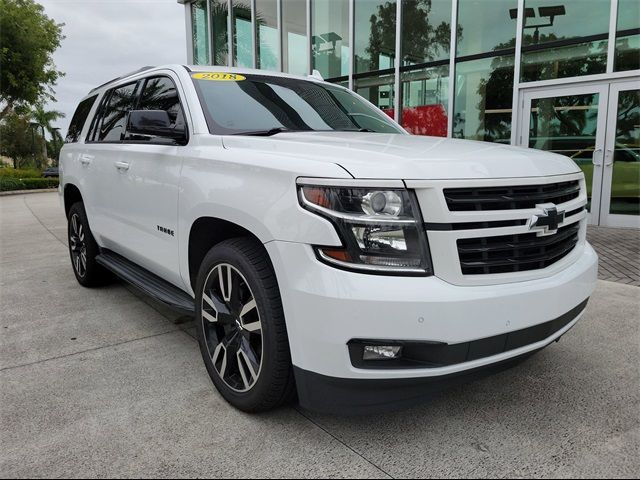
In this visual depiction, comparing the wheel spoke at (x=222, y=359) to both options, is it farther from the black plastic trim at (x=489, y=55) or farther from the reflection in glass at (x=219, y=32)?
the reflection in glass at (x=219, y=32)

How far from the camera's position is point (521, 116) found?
9.12m

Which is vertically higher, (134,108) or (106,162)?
(134,108)

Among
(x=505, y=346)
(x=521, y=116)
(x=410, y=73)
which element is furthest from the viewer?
(x=410, y=73)

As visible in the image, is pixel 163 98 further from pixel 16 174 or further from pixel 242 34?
pixel 16 174

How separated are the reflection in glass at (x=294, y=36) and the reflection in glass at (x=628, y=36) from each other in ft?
23.2

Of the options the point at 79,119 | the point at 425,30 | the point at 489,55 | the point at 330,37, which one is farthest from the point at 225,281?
the point at 330,37

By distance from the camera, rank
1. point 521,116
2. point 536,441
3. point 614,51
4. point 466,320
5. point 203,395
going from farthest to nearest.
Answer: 1. point 521,116
2. point 614,51
3. point 203,395
4. point 536,441
5. point 466,320

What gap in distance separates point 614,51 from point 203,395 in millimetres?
8297

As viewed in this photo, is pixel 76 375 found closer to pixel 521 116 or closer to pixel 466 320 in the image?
pixel 466 320

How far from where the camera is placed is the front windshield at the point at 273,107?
3.04 metres

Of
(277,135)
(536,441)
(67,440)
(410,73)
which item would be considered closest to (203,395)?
(67,440)

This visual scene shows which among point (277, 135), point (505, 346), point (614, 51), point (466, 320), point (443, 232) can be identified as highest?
point (614, 51)

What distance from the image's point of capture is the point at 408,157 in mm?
2148

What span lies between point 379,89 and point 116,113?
7.99 m
